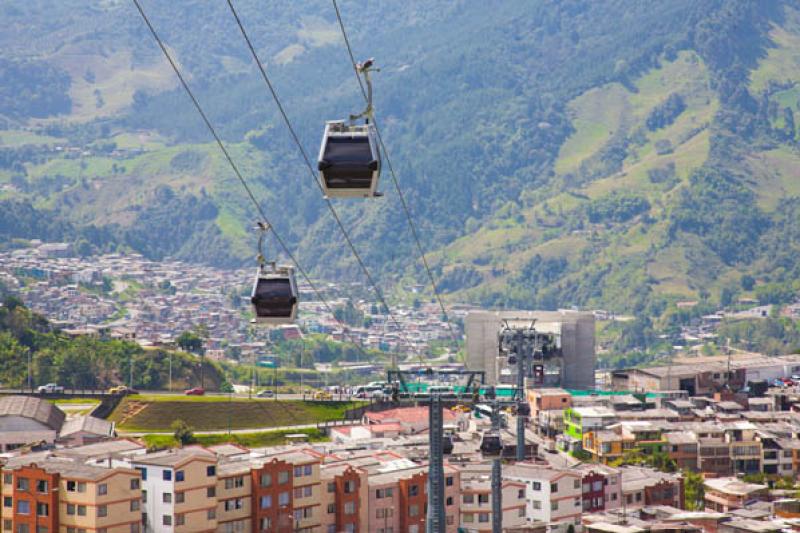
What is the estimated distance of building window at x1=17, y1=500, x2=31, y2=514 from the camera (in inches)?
1839

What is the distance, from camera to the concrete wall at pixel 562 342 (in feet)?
377

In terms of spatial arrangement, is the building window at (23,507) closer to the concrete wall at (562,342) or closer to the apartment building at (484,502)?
the apartment building at (484,502)

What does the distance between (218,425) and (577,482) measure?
32.4 metres

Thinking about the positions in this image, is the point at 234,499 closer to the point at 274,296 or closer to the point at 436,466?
the point at 436,466

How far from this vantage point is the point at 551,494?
5616 cm

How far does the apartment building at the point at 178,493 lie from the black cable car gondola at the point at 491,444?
12.7 meters

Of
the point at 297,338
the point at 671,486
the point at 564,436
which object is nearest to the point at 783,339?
the point at 297,338

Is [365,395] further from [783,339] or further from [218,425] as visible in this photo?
[783,339]

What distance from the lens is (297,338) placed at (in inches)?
7554

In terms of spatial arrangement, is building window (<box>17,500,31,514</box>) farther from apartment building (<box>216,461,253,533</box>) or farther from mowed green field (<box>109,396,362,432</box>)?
mowed green field (<box>109,396,362,432</box>)

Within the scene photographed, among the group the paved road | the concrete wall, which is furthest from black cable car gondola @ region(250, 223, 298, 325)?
the concrete wall

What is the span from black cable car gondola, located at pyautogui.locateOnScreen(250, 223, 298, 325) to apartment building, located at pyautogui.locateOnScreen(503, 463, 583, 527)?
3510 centimetres

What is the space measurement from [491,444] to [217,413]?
51.1 metres

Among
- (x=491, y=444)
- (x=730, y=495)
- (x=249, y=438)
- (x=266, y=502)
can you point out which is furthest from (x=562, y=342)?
(x=491, y=444)
